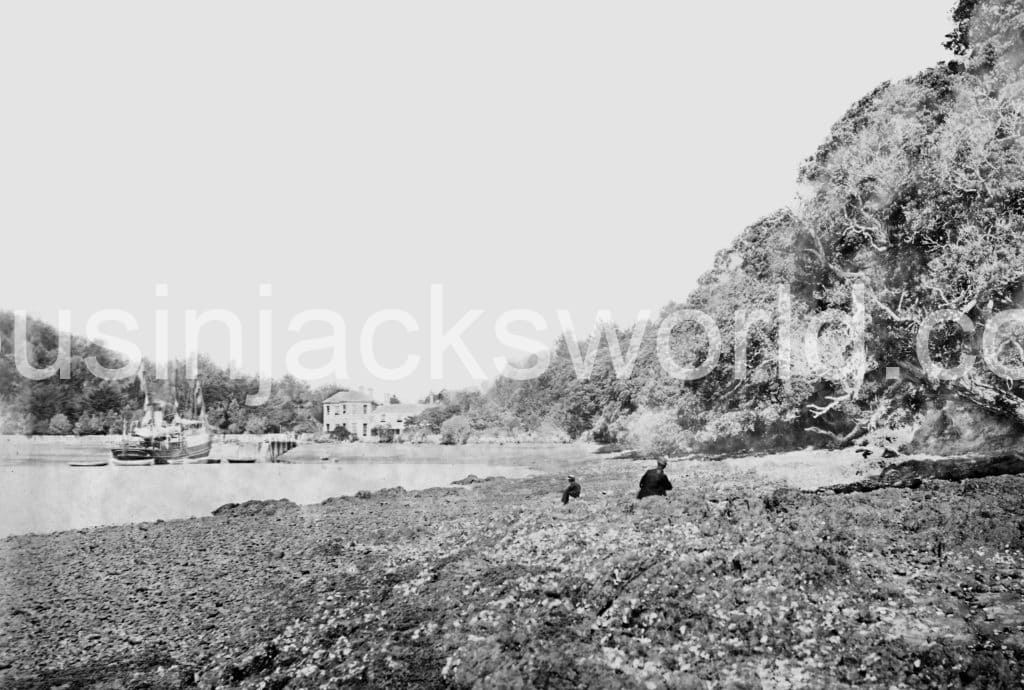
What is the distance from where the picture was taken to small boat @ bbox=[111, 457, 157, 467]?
55.5 meters

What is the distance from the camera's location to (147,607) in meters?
13.4

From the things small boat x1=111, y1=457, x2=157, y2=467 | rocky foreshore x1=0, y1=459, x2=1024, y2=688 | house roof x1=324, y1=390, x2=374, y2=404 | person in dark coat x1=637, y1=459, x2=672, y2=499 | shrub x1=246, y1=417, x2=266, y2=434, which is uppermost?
house roof x1=324, y1=390, x2=374, y2=404

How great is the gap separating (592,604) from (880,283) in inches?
698

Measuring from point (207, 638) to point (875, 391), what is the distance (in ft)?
77.3

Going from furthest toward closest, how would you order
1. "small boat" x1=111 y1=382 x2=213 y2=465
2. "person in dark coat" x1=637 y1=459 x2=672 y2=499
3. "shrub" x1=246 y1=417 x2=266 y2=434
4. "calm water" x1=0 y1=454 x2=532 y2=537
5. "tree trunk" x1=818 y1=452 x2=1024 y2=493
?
1. "shrub" x1=246 y1=417 x2=266 y2=434
2. "small boat" x1=111 y1=382 x2=213 y2=465
3. "calm water" x1=0 y1=454 x2=532 y2=537
4. "tree trunk" x1=818 y1=452 x2=1024 y2=493
5. "person in dark coat" x1=637 y1=459 x2=672 y2=499

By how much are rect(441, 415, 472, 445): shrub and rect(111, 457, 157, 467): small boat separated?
3788 cm

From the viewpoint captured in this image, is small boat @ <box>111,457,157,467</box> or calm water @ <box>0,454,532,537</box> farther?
small boat @ <box>111,457,157,467</box>

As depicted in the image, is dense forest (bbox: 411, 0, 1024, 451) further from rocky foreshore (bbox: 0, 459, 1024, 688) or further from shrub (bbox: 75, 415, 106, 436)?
shrub (bbox: 75, 415, 106, 436)

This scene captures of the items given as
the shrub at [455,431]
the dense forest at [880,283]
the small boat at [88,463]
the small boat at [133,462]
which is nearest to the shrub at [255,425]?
the shrub at [455,431]

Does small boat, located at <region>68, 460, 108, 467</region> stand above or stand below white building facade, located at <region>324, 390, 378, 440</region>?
below

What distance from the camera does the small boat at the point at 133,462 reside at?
182 feet

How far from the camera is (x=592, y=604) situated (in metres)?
9.66

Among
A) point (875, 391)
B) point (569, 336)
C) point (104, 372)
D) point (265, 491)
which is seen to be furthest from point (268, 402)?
point (875, 391)

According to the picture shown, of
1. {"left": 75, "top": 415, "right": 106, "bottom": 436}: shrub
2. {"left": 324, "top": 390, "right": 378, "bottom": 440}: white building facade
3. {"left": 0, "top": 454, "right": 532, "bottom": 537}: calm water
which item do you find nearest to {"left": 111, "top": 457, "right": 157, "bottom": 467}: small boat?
{"left": 0, "top": 454, "right": 532, "bottom": 537}: calm water
